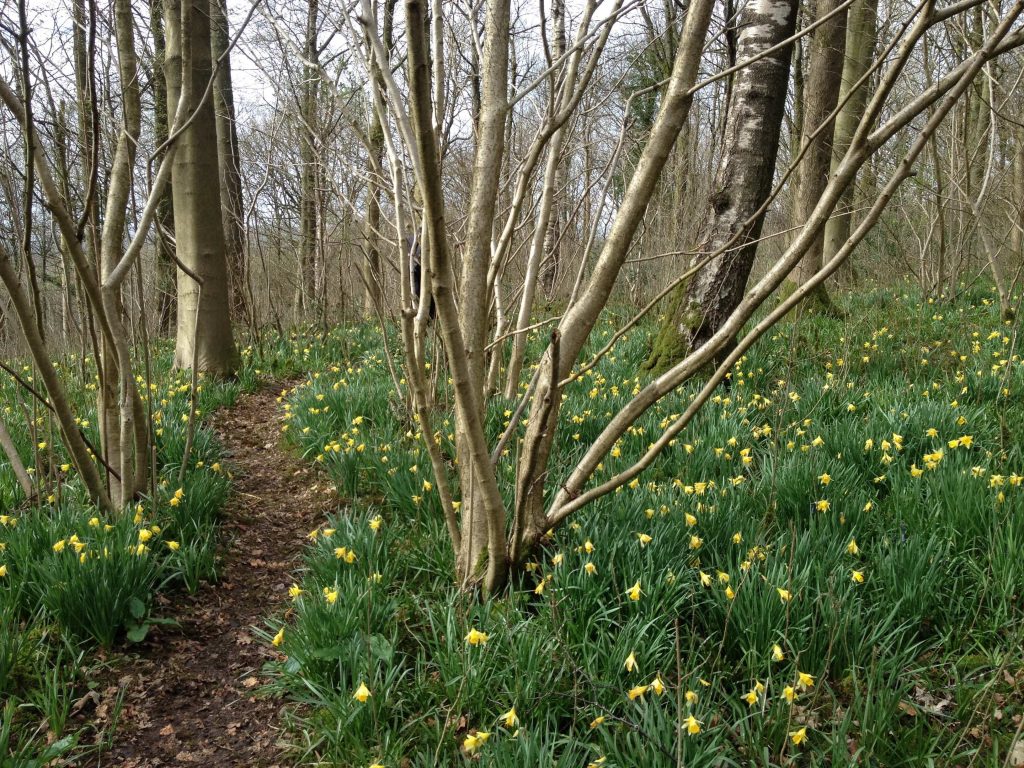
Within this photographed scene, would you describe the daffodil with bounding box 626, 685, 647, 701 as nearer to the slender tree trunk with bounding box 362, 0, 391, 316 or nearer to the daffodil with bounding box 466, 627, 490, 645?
the daffodil with bounding box 466, 627, 490, 645

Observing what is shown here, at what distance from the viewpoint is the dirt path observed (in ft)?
7.42

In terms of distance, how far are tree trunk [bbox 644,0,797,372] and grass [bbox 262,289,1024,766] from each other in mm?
1781

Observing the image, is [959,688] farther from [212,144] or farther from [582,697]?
[212,144]

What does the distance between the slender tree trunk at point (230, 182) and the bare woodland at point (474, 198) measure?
71 millimetres

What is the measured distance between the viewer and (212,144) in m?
6.45

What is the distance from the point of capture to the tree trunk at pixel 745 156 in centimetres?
509

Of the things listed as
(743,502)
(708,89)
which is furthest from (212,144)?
(708,89)

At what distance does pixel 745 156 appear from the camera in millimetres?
5156

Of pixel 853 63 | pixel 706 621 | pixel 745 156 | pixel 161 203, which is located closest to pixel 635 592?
pixel 706 621

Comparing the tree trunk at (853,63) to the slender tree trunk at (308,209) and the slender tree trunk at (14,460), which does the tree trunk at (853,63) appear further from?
the slender tree trunk at (14,460)

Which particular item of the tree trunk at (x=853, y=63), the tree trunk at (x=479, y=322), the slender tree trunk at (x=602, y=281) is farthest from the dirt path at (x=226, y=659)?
the tree trunk at (x=853, y=63)

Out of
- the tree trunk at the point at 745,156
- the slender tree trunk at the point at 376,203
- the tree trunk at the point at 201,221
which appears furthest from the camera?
the tree trunk at the point at 201,221

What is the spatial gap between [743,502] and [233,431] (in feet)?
13.2

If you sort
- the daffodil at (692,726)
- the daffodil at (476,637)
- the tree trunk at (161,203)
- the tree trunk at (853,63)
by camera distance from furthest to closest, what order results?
the tree trunk at (161,203) → the tree trunk at (853,63) → the daffodil at (476,637) → the daffodil at (692,726)
